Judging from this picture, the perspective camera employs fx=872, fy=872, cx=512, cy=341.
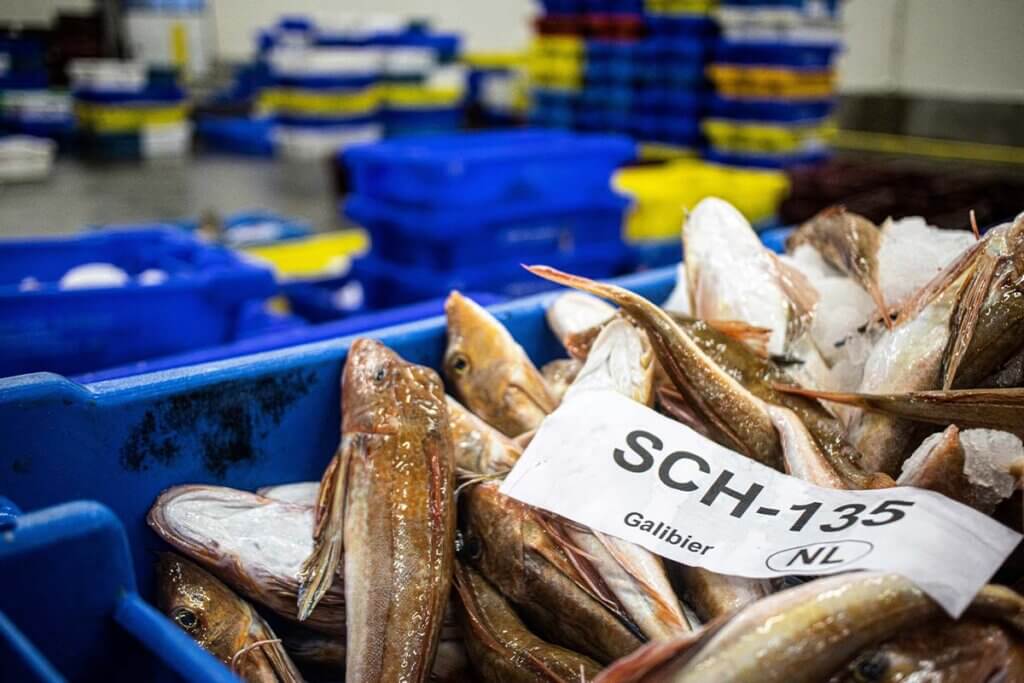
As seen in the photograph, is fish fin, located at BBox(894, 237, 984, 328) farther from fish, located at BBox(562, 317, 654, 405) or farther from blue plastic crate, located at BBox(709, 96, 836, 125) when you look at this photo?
blue plastic crate, located at BBox(709, 96, 836, 125)

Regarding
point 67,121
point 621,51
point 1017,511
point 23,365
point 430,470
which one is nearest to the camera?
point 1017,511

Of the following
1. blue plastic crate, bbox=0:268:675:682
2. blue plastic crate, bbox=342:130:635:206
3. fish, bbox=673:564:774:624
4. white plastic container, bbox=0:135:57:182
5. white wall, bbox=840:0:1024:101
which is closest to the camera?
blue plastic crate, bbox=0:268:675:682

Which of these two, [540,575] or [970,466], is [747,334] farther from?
[540,575]

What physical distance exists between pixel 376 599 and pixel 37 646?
1.60 ft

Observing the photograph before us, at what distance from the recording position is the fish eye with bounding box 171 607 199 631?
1364mm

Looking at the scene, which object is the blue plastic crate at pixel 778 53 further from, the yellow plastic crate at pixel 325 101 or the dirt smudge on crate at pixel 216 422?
the dirt smudge on crate at pixel 216 422

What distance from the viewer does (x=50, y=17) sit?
544 inches

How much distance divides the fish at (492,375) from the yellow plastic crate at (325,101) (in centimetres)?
1003

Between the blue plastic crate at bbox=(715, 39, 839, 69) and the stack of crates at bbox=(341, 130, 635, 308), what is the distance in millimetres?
3593

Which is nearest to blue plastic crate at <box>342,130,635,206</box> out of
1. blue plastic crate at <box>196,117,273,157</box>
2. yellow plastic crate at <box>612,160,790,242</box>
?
yellow plastic crate at <box>612,160,790,242</box>

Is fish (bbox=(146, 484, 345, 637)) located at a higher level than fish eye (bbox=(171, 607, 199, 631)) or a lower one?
higher

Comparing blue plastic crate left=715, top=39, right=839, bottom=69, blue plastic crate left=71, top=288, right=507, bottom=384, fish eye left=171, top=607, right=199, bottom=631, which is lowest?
fish eye left=171, top=607, right=199, bottom=631

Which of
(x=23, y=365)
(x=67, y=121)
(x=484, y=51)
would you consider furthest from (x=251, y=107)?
(x=23, y=365)

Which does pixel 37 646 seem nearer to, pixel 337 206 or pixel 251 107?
pixel 337 206
